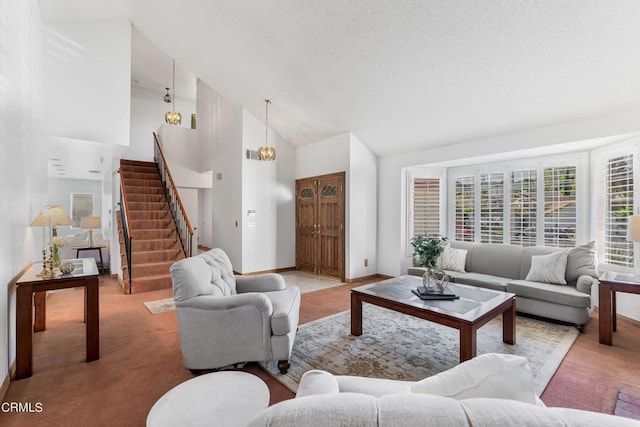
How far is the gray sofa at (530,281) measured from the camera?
345 cm

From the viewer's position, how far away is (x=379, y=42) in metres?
3.53

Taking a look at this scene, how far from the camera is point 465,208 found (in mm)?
5594

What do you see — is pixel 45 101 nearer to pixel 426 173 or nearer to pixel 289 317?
pixel 289 317

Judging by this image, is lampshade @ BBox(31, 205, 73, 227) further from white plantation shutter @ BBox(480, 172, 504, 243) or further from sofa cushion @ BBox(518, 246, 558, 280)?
white plantation shutter @ BBox(480, 172, 504, 243)

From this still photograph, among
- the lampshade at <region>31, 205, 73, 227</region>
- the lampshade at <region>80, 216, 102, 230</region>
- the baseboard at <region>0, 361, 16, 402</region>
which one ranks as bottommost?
the baseboard at <region>0, 361, 16, 402</region>

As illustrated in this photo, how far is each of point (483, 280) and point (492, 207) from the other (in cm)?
166

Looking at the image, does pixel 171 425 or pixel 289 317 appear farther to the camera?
pixel 289 317

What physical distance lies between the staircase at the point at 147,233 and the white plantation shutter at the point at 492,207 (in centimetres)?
575

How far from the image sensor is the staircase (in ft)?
17.3

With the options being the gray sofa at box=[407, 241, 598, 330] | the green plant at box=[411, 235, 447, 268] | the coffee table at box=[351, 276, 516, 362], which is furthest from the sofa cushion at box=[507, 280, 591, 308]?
the green plant at box=[411, 235, 447, 268]

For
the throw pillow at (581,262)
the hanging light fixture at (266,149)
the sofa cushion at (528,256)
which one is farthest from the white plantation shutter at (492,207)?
the hanging light fixture at (266,149)

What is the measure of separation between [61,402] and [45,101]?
13.9 ft

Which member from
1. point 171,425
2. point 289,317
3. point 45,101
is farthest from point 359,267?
point 45,101

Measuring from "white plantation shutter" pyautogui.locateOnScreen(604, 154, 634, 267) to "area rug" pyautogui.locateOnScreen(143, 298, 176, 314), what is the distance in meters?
6.06
